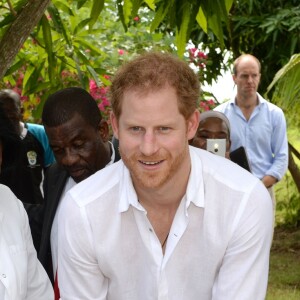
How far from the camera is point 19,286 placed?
11.4 ft

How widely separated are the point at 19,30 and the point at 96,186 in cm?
97

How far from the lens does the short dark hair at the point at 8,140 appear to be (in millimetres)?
3633

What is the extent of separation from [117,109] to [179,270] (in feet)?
2.14

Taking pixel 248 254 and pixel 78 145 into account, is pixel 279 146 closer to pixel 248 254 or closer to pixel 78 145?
pixel 78 145

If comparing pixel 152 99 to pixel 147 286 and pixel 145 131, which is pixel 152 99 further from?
pixel 147 286

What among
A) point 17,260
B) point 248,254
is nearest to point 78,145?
point 17,260

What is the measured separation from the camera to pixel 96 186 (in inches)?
137

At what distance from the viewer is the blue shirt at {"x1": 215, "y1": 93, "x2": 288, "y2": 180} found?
7848mm

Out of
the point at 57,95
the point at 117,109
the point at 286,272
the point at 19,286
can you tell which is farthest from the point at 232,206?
the point at 286,272

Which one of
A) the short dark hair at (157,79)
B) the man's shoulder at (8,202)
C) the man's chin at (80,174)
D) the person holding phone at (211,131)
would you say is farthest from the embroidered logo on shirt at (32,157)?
the short dark hair at (157,79)

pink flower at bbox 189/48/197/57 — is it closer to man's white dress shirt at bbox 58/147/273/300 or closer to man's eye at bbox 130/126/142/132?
man's white dress shirt at bbox 58/147/273/300

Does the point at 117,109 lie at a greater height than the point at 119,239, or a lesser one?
greater

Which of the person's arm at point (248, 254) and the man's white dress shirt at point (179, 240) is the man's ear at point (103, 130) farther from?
the person's arm at point (248, 254)

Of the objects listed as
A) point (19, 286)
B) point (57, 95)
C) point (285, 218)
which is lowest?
point (285, 218)
